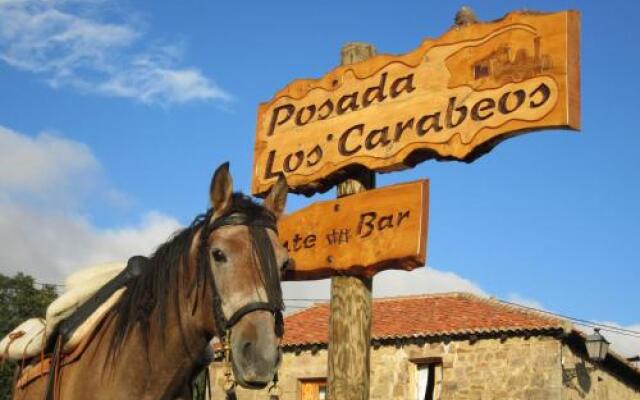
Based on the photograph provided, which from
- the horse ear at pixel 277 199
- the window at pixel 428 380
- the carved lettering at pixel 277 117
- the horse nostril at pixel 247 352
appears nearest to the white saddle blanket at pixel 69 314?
the horse ear at pixel 277 199

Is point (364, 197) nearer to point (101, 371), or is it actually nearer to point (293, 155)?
point (293, 155)

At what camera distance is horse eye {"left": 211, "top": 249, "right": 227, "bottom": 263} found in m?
3.51

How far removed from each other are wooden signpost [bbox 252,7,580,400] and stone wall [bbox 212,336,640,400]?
12786mm

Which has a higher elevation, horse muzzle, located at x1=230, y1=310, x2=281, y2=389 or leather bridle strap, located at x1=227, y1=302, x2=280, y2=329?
leather bridle strap, located at x1=227, y1=302, x2=280, y2=329

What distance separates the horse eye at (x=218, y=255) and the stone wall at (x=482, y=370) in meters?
14.9

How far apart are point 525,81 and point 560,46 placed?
10.8 inches

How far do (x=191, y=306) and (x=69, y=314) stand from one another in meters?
0.90

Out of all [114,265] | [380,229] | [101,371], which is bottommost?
[101,371]

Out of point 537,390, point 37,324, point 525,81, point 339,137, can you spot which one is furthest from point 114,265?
point 537,390

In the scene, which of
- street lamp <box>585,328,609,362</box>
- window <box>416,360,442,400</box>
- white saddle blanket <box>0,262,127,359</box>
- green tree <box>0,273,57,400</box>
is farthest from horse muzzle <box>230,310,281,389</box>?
green tree <box>0,273,57,400</box>

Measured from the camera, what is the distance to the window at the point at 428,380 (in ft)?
65.1

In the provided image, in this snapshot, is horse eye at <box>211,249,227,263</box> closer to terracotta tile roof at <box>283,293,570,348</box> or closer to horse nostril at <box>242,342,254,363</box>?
horse nostril at <box>242,342,254,363</box>

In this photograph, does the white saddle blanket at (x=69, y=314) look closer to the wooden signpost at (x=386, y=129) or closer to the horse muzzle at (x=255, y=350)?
the horse muzzle at (x=255, y=350)

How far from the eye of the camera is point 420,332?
65.1 feet
